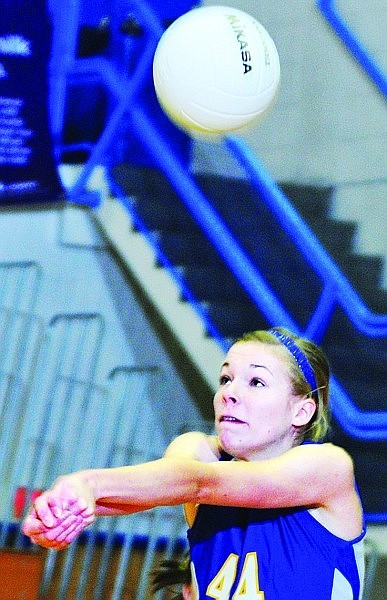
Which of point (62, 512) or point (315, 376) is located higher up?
point (62, 512)

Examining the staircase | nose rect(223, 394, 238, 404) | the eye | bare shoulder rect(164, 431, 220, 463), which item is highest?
the eye

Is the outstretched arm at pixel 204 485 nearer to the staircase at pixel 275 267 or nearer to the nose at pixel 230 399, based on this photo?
the nose at pixel 230 399

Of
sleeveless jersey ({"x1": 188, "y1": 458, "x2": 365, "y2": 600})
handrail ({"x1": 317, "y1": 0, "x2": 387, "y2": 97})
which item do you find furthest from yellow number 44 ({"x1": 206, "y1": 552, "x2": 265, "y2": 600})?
handrail ({"x1": 317, "y1": 0, "x2": 387, "y2": 97})

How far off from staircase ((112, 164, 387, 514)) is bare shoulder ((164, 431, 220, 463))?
2214 millimetres

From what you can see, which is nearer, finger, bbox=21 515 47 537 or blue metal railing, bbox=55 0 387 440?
finger, bbox=21 515 47 537

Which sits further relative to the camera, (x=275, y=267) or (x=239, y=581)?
(x=275, y=267)

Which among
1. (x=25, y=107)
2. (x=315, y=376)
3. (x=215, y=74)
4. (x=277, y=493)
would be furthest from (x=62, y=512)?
(x=25, y=107)

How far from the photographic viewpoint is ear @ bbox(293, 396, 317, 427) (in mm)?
2152

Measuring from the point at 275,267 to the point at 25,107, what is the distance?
1.78m

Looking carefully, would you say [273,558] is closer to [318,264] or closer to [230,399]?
[230,399]

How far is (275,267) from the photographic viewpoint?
16.0ft

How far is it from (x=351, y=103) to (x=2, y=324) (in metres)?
2.36

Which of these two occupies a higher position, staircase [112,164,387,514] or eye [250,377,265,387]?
eye [250,377,265,387]

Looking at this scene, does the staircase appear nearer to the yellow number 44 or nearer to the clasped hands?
the yellow number 44
